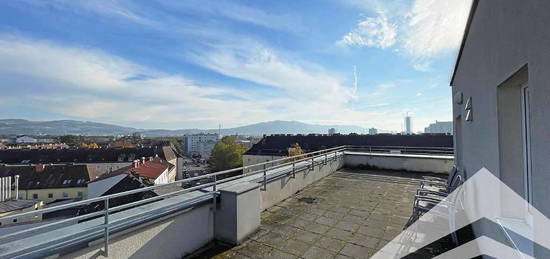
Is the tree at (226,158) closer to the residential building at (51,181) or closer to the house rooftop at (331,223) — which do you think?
the residential building at (51,181)

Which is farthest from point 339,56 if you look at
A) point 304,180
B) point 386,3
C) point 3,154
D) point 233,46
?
point 3,154

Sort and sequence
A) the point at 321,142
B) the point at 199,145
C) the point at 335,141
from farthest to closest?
the point at 199,145
the point at 321,142
the point at 335,141

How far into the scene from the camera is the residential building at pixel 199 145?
339 feet

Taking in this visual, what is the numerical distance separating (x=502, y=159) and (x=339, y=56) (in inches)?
291

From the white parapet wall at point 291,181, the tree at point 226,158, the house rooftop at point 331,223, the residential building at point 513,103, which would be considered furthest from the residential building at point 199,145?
the residential building at point 513,103

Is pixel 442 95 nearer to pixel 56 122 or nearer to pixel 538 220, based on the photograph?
pixel 538 220

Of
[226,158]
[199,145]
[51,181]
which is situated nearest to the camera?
[51,181]

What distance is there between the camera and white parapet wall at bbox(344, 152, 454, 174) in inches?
310
